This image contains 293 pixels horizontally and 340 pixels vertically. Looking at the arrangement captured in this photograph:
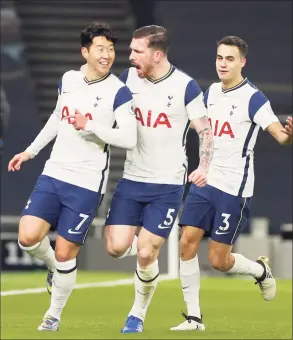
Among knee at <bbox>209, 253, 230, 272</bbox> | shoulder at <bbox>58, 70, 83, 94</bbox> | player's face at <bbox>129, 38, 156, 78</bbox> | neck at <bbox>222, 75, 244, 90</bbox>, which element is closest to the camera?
player's face at <bbox>129, 38, 156, 78</bbox>

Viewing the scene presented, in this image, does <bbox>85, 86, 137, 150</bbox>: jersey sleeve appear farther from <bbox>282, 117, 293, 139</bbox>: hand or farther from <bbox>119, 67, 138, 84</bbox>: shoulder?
<bbox>282, 117, 293, 139</bbox>: hand

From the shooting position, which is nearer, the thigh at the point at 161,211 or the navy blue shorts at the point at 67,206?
the navy blue shorts at the point at 67,206

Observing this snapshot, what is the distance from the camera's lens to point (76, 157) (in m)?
8.58

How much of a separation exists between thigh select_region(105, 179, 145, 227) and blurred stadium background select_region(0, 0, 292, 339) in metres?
5.42

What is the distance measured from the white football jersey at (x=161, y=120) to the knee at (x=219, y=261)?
1.01 meters

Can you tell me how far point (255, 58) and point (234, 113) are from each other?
872 cm

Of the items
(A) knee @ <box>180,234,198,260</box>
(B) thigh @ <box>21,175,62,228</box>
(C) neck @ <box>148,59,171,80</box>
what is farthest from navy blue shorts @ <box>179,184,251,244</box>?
(B) thigh @ <box>21,175,62,228</box>

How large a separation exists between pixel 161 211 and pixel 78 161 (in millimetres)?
700

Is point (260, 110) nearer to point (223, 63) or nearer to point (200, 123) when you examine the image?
point (223, 63)

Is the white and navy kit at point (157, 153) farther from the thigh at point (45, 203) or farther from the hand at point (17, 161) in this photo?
the hand at point (17, 161)

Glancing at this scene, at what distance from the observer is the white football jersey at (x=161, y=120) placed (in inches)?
340

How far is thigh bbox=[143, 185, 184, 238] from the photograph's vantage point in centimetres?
884

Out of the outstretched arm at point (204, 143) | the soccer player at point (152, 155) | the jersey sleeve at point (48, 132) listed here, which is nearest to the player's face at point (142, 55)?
the soccer player at point (152, 155)

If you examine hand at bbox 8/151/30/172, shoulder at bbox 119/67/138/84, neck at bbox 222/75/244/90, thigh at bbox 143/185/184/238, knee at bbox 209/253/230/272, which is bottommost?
knee at bbox 209/253/230/272
